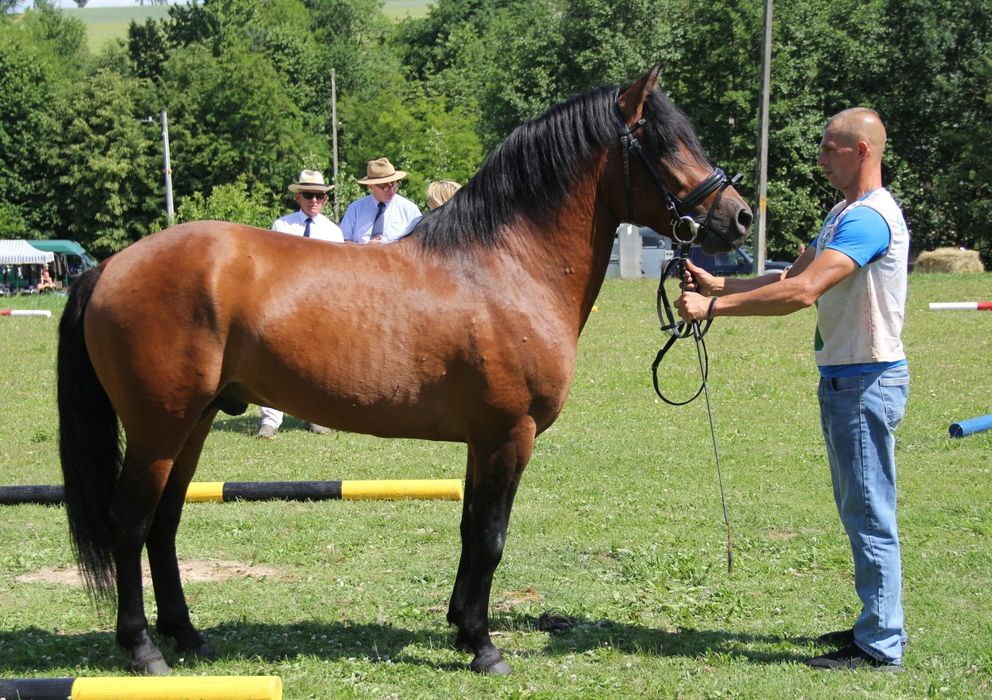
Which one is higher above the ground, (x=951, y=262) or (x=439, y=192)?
(x=439, y=192)

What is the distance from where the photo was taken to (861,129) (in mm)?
4426

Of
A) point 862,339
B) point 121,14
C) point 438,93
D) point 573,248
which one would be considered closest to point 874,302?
point 862,339

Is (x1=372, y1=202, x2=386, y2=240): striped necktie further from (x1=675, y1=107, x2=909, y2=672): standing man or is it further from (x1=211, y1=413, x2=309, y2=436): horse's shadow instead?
(x1=675, y1=107, x2=909, y2=672): standing man

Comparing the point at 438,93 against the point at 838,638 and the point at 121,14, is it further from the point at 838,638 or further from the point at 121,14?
the point at 121,14

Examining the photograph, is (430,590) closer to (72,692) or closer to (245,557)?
(245,557)

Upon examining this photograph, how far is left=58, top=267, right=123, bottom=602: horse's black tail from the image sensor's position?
15.5 feet

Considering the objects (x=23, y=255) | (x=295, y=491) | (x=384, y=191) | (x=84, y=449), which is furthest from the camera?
(x=23, y=255)

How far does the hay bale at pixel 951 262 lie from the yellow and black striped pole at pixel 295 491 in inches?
904

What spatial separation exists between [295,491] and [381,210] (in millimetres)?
3350

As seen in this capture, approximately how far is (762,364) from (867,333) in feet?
31.5

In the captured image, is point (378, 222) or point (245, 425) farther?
point (245, 425)

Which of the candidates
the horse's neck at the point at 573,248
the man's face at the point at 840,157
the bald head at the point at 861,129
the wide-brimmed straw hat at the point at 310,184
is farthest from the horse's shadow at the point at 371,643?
the wide-brimmed straw hat at the point at 310,184

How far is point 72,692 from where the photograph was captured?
391 centimetres

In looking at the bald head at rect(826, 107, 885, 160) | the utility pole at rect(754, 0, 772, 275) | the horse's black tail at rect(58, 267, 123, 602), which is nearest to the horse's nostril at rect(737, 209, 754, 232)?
the bald head at rect(826, 107, 885, 160)
